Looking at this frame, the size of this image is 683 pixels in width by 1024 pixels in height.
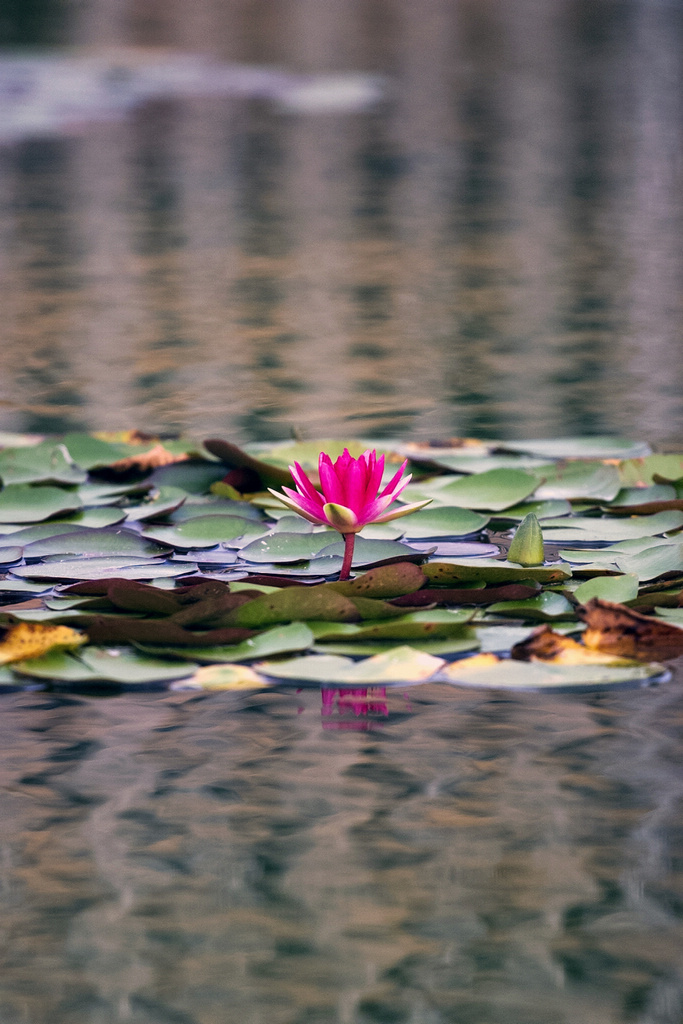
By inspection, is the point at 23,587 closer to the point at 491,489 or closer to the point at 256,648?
the point at 256,648

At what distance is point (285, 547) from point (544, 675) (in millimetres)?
458

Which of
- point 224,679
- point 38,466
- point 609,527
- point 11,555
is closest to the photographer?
point 224,679

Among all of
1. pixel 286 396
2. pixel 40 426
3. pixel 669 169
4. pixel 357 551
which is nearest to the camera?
pixel 357 551

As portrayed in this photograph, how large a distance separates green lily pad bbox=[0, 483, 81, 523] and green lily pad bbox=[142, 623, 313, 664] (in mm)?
531

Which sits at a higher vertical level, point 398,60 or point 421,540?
point 398,60

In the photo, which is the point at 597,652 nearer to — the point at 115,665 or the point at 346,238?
the point at 115,665

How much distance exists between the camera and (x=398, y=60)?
12594 millimetres

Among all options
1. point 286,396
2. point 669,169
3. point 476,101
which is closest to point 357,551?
point 286,396

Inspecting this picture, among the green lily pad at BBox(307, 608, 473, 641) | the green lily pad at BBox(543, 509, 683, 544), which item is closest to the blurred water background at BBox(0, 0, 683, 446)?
the green lily pad at BBox(543, 509, 683, 544)

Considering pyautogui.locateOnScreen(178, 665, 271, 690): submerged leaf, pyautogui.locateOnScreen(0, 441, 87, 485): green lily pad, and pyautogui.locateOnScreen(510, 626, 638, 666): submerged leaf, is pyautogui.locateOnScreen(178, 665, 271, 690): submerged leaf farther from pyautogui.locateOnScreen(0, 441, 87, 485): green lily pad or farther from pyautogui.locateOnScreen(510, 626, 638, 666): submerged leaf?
pyautogui.locateOnScreen(0, 441, 87, 485): green lily pad

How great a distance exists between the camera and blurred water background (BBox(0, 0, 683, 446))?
3.22 meters

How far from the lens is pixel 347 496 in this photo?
4.81 feet

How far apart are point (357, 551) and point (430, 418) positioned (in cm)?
123

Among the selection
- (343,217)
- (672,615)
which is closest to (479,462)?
(672,615)
